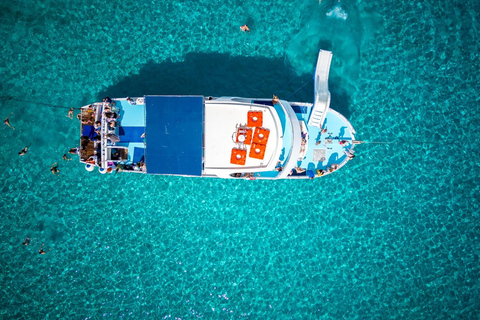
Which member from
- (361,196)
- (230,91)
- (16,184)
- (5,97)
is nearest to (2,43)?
(5,97)

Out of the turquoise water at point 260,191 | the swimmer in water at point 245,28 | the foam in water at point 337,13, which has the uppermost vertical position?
the foam in water at point 337,13

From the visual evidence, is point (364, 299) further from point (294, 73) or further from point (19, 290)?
point (19, 290)

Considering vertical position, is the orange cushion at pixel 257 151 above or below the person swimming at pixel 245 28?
below

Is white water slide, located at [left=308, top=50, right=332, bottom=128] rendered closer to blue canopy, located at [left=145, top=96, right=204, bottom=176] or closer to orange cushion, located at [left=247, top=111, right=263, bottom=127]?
orange cushion, located at [left=247, top=111, right=263, bottom=127]

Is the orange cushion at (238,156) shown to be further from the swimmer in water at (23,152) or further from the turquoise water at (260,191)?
the swimmer in water at (23,152)

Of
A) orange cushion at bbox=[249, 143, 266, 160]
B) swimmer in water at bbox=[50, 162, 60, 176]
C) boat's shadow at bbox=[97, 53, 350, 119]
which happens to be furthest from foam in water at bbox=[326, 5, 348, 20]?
swimmer in water at bbox=[50, 162, 60, 176]

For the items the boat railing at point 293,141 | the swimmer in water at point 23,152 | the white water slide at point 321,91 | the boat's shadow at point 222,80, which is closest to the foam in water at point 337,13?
the white water slide at point 321,91
